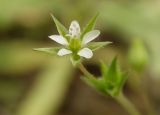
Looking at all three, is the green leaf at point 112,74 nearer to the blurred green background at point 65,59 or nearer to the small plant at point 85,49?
the small plant at point 85,49

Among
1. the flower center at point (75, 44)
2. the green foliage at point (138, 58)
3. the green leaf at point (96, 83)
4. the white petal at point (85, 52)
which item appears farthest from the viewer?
the green foliage at point (138, 58)

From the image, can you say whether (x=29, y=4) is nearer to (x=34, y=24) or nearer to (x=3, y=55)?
(x=34, y=24)

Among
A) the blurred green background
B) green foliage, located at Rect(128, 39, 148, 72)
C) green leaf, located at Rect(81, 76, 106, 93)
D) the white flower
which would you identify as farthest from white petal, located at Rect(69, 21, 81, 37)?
the blurred green background

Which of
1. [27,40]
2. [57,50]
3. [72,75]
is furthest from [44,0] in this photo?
[57,50]

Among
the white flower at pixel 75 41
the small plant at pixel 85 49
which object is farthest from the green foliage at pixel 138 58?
Result: the white flower at pixel 75 41

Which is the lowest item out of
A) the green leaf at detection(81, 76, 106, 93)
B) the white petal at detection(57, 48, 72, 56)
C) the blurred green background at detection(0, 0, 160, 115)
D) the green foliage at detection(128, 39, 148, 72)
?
the white petal at detection(57, 48, 72, 56)

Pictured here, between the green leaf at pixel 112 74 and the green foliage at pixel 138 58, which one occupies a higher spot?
the green foliage at pixel 138 58

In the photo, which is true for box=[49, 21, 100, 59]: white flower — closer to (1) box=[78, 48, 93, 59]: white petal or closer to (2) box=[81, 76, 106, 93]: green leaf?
(1) box=[78, 48, 93, 59]: white petal
